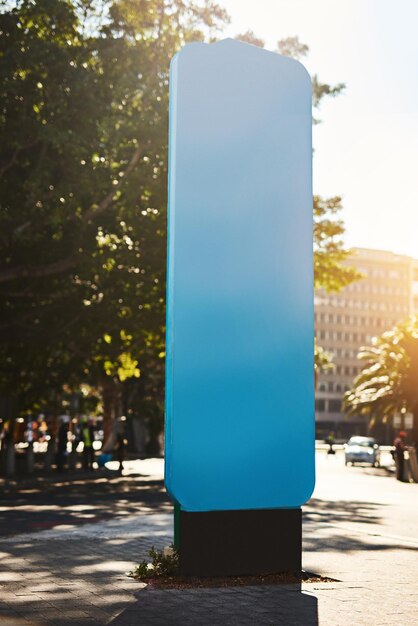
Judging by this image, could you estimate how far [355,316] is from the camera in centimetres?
15462

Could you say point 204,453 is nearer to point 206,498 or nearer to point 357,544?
point 206,498

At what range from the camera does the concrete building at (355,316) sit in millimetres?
148250

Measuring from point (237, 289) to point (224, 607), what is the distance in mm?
3354

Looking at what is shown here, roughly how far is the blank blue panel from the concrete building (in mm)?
132550

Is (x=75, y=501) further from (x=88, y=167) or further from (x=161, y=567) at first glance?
(x=161, y=567)

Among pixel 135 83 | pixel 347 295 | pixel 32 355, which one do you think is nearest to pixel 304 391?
pixel 135 83

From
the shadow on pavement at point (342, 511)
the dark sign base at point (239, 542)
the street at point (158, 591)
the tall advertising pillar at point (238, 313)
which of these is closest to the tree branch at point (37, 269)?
the street at point (158, 591)

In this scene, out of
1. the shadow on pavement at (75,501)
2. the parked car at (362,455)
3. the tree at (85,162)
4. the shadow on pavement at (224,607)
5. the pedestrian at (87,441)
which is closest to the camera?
the shadow on pavement at (224,607)

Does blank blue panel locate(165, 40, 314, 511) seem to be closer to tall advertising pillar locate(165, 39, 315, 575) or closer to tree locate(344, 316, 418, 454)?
tall advertising pillar locate(165, 39, 315, 575)

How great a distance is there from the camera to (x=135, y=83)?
1033 inches

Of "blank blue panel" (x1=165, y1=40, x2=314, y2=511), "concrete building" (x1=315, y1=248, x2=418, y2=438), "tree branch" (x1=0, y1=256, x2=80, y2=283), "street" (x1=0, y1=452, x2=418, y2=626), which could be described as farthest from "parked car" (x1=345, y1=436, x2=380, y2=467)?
"concrete building" (x1=315, y1=248, x2=418, y2=438)

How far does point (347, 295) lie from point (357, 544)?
139904 mm

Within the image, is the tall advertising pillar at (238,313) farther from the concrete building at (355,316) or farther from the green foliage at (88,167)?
the concrete building at (355,316)

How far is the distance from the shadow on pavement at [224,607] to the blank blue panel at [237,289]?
0.99m
